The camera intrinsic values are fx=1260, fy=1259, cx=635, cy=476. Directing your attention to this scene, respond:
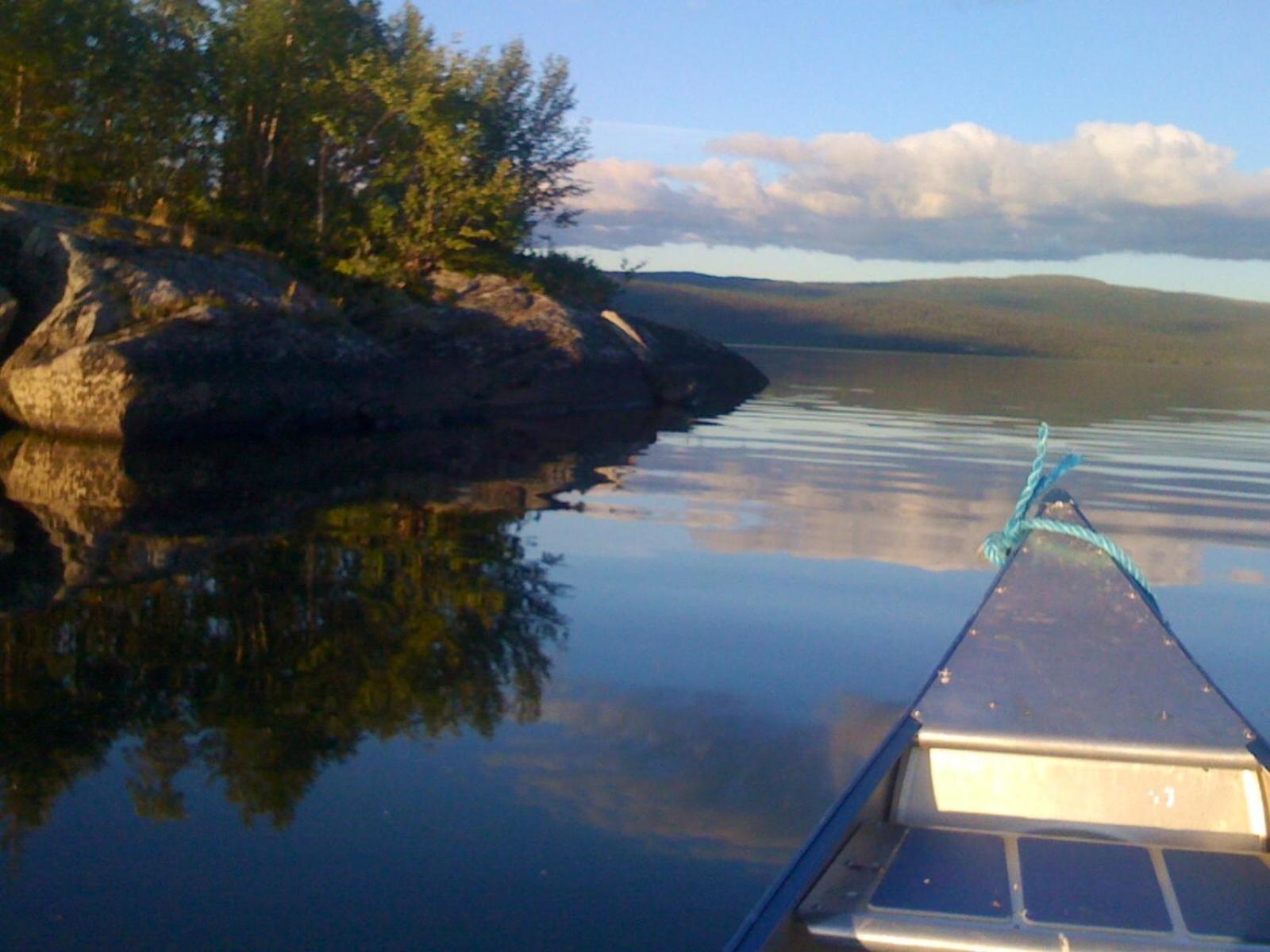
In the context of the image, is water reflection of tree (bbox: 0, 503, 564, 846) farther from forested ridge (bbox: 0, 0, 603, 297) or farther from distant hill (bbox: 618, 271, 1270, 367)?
distant hill (bbox: 618, 271, 1270, 367)

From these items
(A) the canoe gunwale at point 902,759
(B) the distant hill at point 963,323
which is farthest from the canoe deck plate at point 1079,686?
(B) the distant hill at point 963,323

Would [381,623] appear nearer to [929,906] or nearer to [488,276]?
[929,906]

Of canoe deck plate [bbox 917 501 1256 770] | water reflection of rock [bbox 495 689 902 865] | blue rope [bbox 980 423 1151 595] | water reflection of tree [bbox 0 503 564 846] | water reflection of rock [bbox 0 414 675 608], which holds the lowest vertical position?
water reflection of rock [bbox 495 689 902 865]

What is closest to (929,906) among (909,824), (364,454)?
(909,824)

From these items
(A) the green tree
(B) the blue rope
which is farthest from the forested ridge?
(B) the blue rope

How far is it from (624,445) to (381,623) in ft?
28.2

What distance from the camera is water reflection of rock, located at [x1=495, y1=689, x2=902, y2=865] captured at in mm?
3781

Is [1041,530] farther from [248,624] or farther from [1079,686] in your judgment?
[248,624]

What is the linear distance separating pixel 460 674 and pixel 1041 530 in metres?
2.59

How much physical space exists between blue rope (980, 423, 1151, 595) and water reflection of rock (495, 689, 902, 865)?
1.03 m

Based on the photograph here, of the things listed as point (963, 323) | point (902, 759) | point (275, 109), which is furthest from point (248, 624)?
point (963, 323)

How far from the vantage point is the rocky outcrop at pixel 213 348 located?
12.0 meters

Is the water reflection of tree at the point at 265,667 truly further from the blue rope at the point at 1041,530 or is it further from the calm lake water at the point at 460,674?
the blue rope at the point at 1041,530

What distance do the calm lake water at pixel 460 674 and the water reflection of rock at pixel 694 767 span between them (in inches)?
0.6
